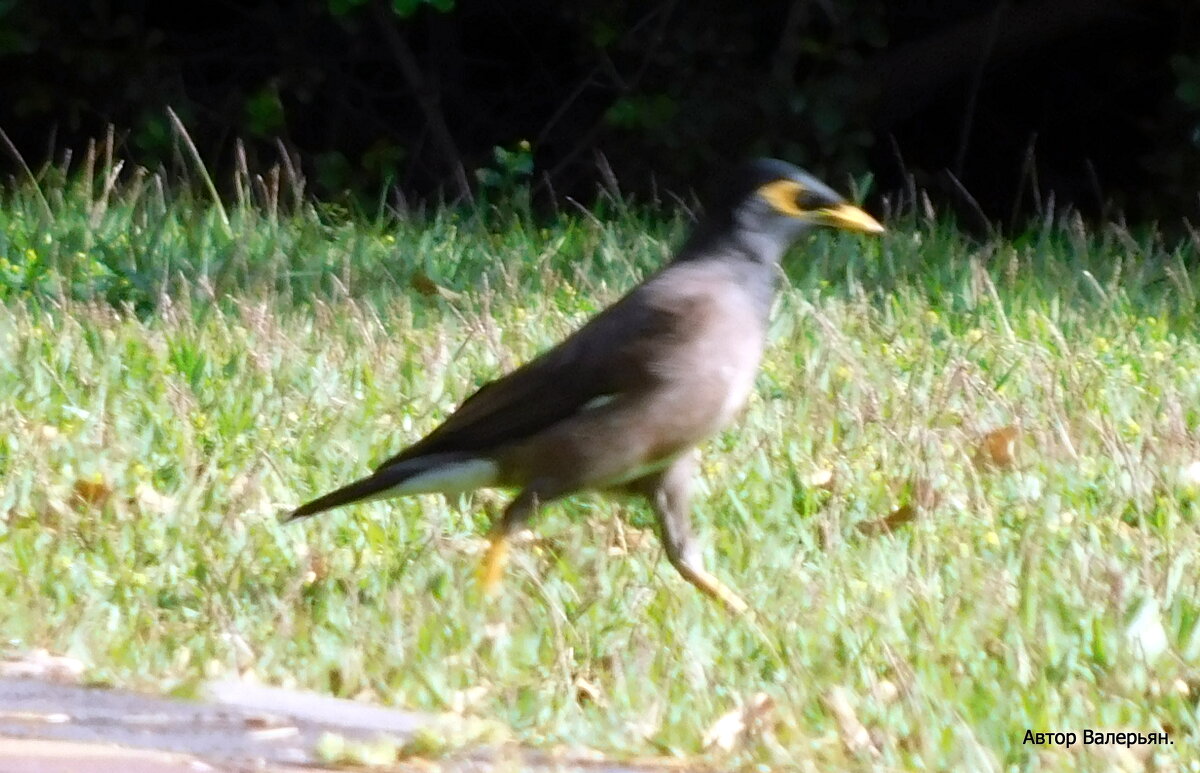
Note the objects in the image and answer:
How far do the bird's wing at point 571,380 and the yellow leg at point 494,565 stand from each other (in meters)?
0.22

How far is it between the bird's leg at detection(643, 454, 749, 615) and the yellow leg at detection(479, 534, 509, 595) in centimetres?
35

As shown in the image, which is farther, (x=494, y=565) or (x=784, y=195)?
(x=784, y=195)

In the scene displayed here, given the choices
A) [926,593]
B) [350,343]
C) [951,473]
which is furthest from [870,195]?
[926,593]

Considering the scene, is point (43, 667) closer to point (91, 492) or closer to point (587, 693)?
point (587, 693)

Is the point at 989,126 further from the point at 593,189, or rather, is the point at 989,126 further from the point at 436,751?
the point at 436,751

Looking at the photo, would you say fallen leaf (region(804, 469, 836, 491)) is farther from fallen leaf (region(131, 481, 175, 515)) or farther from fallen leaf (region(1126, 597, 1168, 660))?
fallen leaf (region(131, 481, 175, 515))

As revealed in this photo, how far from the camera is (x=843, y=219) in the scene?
4.85 meters

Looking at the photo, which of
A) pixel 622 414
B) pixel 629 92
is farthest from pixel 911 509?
pixel 629 92

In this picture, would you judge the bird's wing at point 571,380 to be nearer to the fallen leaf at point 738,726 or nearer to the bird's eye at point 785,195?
the bird's eye at point 785,195

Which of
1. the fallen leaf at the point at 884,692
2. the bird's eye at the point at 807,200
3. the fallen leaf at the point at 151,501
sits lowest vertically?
the fallen leaf at the point at 884,692

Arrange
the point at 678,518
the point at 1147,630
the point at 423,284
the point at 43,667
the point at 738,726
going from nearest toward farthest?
the point at 738,726, the point at 43,667, the point at 1147,630, the point at 678,518, the point at 423,284

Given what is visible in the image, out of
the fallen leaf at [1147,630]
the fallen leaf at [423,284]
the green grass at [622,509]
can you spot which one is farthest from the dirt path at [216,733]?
the fallen leaf at [423,284]

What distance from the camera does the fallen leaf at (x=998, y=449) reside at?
5.26 m

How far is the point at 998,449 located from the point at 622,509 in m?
0.98
